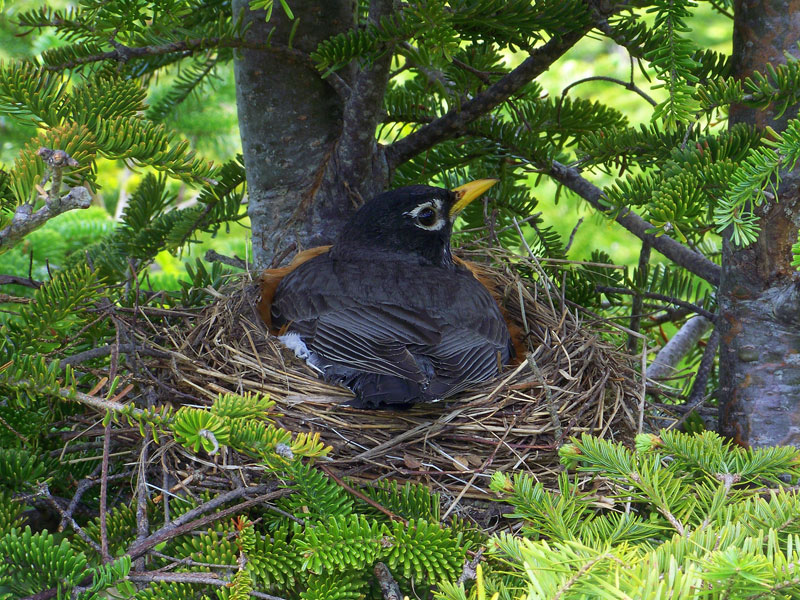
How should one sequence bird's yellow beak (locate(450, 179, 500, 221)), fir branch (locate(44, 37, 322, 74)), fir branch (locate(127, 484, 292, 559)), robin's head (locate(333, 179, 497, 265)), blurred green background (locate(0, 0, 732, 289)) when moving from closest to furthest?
fir branch (locate(127, 484, 292, 559)) → fir branch (locate(44, 37, 322, 74)) → robin's head (locate(333, 179, 497, 265)) → bird's yellow beak (locate(450, 179, 500, 221)) → blurred green background (locate(0, 0, 732, 289))

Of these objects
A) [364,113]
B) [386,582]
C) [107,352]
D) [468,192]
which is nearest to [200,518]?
[386,582]

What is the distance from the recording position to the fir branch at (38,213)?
1.41 m

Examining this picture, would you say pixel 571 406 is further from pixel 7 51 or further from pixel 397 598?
pixel 7 51

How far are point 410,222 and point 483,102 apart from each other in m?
0.73

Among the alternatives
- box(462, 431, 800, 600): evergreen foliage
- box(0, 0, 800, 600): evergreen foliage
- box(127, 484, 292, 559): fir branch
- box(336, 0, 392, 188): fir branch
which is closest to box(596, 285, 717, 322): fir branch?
box(0, 0, 800, 600): evergreen foliage

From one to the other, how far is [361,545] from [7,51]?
186 inches

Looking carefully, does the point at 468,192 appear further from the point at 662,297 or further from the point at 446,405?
the point at 446,405

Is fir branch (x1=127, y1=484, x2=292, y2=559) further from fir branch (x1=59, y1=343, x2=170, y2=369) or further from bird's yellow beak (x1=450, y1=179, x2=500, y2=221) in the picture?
bird's yellow beak (x1=450, y1=179, x2=500, y2=221)

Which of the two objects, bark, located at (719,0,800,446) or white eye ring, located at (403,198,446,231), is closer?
bark, located at (719,0,800,446)

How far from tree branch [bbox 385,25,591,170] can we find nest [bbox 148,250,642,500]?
0.91 metres

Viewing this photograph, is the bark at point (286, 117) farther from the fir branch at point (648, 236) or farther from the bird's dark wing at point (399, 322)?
the fir branch at point (648, 236)

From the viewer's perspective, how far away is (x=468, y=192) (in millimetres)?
3395

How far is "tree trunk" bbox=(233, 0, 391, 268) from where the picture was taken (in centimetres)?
313

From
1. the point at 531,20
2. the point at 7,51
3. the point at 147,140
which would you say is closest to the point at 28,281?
the point at 147,140
